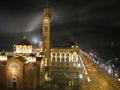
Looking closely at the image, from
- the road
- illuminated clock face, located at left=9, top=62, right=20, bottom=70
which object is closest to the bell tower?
the road

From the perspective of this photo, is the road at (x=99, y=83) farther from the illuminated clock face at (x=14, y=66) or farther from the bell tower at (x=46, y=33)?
the illuminated clock face at (x=14, y=66)

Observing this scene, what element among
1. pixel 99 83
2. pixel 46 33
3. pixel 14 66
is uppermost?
pixel 46 33

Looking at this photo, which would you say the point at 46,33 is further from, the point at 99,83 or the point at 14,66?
the point at 14,66

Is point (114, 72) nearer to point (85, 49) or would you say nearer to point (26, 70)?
point (26, 70)

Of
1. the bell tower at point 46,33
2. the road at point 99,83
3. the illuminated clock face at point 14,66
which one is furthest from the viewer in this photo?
the bell tower at point 46,33

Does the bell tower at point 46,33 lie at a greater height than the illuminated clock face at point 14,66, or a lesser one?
greater

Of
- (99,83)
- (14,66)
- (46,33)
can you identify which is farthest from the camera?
(46,33)

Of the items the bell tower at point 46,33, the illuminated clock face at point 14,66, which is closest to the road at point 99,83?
the bell tower at point 46,33

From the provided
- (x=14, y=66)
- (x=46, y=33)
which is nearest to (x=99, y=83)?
(x=46, y=33)

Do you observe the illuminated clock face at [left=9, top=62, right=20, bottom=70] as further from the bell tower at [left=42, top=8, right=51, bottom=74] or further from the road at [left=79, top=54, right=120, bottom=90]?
the bell tower at [left=42, top=8, right=51, bottom=74]

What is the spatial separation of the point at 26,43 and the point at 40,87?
1265 cm

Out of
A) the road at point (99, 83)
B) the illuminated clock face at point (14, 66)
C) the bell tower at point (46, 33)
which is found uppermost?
the bell tower at point (46, 33)

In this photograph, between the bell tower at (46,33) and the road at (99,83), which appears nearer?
the road at (99,83)

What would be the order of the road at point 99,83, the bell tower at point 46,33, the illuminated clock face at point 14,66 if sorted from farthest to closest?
the bell tower at point 46,33 → the road at point 99,83 → the illuminated clock face at point 14,66
